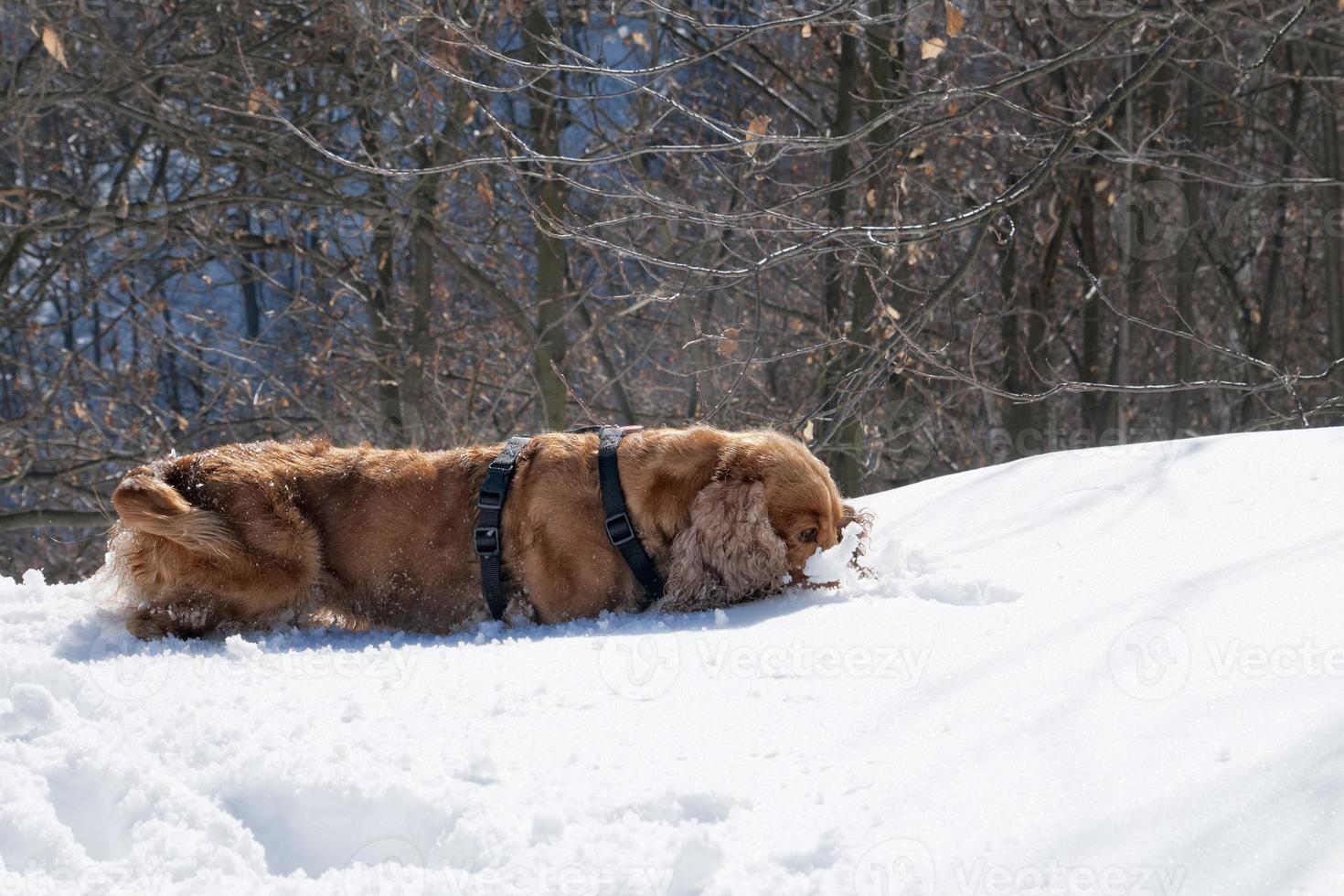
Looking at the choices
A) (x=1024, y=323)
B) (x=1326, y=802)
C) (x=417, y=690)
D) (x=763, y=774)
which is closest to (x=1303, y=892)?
(x=1326, y=802)

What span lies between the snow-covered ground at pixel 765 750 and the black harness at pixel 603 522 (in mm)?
626

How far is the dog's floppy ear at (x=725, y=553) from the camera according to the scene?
4.15 metres

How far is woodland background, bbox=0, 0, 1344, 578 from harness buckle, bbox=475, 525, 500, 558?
2.21 metres

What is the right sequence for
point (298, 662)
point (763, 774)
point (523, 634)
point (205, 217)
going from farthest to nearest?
point (205, 217) → point (523, 634) → point (298, 662) → point (763, 774)

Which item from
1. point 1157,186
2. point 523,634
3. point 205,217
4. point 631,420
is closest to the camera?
point 523,634

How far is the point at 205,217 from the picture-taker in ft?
28.4

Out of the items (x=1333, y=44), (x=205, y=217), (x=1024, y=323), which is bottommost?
(x=1024, y=323)

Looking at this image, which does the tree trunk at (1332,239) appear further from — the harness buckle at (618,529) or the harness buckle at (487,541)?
the harness buckle at (487,541)

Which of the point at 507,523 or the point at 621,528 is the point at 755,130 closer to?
the point at 621,528

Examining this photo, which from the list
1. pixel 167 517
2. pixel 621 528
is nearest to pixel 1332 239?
pixel 621 528

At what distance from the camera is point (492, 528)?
418 centimetres

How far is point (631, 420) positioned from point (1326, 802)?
782cm

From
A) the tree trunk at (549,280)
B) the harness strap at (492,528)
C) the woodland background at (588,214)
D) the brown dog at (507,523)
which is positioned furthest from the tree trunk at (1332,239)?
the harness strap at (492,528)

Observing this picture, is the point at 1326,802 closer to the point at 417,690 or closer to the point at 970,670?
the point at 970,670
